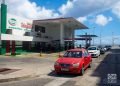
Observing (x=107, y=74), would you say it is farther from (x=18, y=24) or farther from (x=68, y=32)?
(x=68, y=32)

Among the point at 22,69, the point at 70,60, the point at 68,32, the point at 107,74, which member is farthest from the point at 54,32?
the point at 107,74

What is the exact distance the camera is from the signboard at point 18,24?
39031 millimetres

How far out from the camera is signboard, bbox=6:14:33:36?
39.0 meters

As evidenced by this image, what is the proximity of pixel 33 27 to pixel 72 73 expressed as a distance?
3410cm

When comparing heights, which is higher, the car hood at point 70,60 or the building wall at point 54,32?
the building wall at point 54,32

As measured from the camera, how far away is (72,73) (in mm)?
15547

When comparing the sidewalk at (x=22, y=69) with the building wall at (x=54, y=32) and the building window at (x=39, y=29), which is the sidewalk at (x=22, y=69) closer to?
the building window at (x=39, y=29)

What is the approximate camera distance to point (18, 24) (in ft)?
138

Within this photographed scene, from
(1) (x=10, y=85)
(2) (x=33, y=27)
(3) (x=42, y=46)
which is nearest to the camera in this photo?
(1) (x=10, y=85)

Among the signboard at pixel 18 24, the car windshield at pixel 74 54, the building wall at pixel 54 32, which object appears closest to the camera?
the car windshield at pixel 74 54

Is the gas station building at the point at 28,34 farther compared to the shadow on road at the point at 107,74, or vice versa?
the gas station building at the point at 28,34

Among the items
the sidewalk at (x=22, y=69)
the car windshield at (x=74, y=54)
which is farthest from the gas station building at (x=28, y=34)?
the car windshield at (x=74, y=54)

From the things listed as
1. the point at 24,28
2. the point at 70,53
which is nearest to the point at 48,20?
the point at 24,28

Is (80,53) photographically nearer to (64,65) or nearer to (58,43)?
(64,65)
